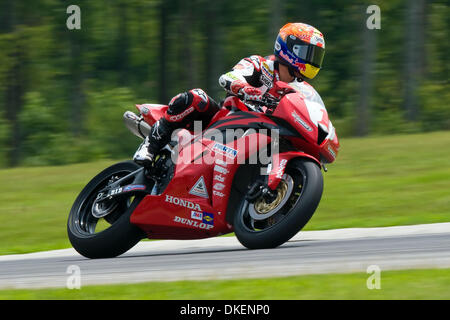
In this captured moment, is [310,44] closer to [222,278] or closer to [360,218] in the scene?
[222,278]

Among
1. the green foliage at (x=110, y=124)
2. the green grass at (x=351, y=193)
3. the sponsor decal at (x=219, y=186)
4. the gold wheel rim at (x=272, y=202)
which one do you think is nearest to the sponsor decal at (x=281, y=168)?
the gold wheel rim at (x=272, y=202)

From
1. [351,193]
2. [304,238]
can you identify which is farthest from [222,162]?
[351,193]

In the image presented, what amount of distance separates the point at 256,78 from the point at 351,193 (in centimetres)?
508

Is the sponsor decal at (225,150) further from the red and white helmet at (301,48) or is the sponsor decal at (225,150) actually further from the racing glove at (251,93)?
the red and white helmet at (301,48)

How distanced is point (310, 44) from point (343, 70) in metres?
29.7

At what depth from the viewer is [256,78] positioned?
6.80 metres

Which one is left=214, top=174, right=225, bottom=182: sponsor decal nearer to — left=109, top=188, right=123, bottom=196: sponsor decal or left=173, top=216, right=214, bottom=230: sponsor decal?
left=173, top=216, right=214, bottom=230: sponsor decal

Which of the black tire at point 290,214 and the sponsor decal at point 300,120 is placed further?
the sponsor decal at point 300,120

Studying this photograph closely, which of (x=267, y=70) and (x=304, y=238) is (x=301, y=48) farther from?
(x=304, y=238)

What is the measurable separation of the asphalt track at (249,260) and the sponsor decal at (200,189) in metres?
0.53

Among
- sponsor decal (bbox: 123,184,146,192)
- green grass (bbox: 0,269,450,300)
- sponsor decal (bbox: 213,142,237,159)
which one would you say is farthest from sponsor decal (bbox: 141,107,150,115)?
green grass (bbox: 0,269,450,300)

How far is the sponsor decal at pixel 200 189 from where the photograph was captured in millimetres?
6559

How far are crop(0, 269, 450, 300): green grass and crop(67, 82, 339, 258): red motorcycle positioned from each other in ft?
3.18

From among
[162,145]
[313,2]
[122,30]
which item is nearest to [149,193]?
[162,145]
